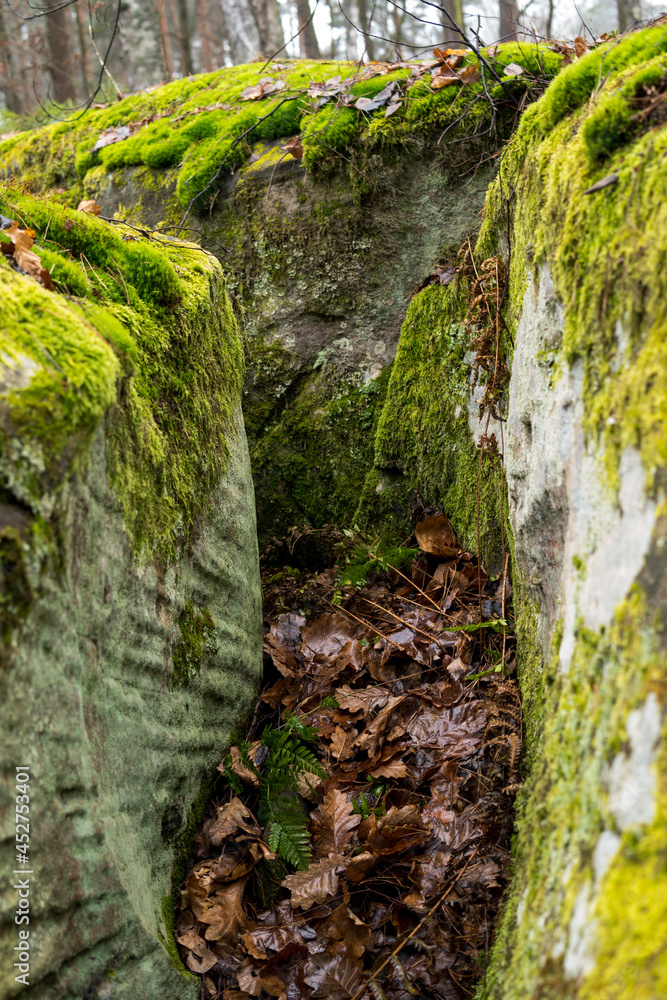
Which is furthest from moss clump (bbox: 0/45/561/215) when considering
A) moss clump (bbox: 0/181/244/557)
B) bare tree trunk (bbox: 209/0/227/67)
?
bare tree trunk (bbox: 209/0/227/67)

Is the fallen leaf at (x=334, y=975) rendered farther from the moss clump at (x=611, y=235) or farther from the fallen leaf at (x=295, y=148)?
the fallen leaf at (x=295, y=148)

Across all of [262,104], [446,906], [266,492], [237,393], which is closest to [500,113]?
[262,104]

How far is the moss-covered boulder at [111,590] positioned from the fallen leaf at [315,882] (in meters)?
0.46

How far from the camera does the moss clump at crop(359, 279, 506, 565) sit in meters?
3.48

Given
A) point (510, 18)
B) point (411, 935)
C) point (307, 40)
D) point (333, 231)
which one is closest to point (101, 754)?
point (411, 935)

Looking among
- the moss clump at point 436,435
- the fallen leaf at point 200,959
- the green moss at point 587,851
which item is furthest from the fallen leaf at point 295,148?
the fallen leaf at point 200,959

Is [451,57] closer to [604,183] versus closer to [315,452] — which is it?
[315,452]

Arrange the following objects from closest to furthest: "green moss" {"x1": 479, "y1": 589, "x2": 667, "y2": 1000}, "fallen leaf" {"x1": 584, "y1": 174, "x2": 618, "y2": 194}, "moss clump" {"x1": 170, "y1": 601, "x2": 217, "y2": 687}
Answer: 1. "green moss" {"x1": 479, "y1": 589, "x2": 667, "y2": 1000}
2. "fallen leaf" {"x1": 584, "y1": 174, "x2": 618, "y2": 194}
3. "moss clump" {"x1": 170, "y1": 601, "x2": 217, "y2": 687}

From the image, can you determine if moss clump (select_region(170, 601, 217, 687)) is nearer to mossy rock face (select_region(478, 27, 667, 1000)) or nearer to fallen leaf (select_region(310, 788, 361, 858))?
fallen leaf (select_region(310, 788, 361, 858))

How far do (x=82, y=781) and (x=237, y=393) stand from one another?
83.9 inches

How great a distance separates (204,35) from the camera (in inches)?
572

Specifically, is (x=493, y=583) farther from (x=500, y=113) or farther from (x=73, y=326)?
(x=500, y=113)

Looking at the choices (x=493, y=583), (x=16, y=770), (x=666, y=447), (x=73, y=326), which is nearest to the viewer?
(x=666, y=447)

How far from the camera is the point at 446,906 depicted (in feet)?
7.10
